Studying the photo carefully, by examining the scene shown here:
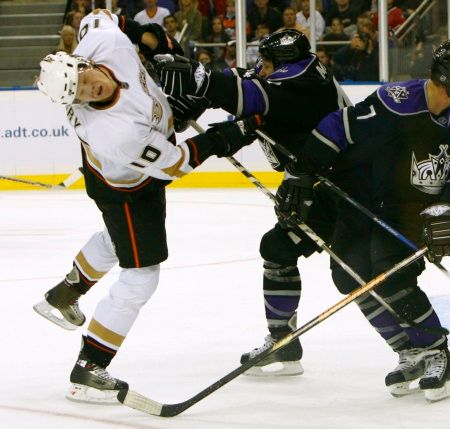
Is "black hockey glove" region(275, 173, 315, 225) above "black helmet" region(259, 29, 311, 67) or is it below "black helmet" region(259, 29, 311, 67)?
below

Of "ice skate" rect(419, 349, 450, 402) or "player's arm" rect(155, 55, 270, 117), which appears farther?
"player's arm" rect(155, 55, 270, 117)

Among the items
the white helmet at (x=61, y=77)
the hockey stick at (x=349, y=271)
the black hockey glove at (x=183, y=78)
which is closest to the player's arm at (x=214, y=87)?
the black hockey glove at (x=183, y=78)

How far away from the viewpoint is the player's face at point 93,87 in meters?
3.02

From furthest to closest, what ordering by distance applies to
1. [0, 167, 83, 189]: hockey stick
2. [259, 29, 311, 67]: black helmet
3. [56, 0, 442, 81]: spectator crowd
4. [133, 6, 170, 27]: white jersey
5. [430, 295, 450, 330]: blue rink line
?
[133, 6, 170, 27]: white jersey < [56, 0, 442, 81]: spectator crowd < [0, 167, 83, 189]: hockey stick < [430, 295, 450, 330]: blue rink line < [259, 29, 311, 67]: black helmet

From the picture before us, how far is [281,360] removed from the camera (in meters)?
3.54

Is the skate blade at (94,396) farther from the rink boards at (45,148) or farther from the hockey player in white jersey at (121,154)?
the rink boards at (45,148)

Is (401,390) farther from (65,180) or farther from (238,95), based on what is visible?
(65,180)

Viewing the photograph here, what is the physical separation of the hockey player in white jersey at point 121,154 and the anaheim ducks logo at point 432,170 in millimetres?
466

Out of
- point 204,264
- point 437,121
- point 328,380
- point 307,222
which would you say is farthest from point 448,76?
point 204,264

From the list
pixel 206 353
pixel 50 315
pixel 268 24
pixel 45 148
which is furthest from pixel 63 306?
pixel 268 24

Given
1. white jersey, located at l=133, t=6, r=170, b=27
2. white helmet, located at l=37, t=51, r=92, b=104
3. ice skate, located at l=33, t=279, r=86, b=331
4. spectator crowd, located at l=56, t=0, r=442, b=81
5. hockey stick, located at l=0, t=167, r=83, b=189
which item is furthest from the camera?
white jersey, located at l=133, t=6, r=170, b=27

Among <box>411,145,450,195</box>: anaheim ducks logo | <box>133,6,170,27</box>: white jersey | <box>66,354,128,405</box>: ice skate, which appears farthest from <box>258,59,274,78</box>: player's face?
<box>133,6,170,27</box>: white jersey

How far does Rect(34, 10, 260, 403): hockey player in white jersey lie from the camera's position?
303cm

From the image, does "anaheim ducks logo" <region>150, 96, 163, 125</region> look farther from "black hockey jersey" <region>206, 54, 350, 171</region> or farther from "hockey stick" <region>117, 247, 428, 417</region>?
"hockey stick" <region>117, 247, 428, 417</region>
